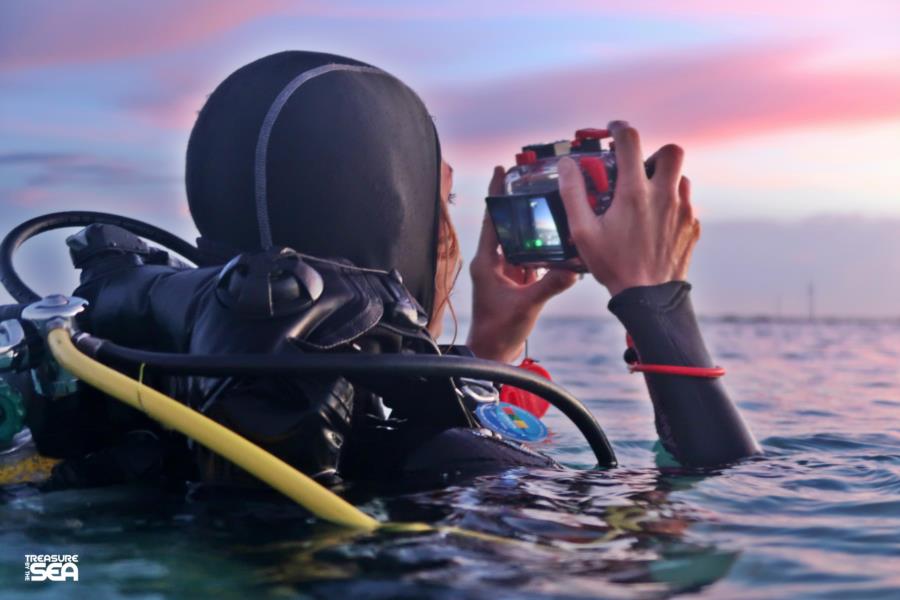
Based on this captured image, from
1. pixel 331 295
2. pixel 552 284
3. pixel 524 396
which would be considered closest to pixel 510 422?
pixel 331 295

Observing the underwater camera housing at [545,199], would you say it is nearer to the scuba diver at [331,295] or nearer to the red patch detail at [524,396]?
the scuba diver at [331,295]

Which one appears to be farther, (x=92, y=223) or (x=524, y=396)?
(x=524, y=396)

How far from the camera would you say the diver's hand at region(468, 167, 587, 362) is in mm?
3777

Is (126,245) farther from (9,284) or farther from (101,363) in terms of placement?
(101,363)

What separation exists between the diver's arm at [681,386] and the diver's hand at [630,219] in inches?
2.7

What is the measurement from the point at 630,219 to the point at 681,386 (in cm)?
51

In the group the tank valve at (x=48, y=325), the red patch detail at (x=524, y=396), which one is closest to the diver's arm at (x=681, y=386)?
the red patch detail at (x=524, y=396)

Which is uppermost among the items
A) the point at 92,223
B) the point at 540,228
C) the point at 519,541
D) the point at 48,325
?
the point at 92,223

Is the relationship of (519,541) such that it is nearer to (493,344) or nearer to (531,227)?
(531,227)

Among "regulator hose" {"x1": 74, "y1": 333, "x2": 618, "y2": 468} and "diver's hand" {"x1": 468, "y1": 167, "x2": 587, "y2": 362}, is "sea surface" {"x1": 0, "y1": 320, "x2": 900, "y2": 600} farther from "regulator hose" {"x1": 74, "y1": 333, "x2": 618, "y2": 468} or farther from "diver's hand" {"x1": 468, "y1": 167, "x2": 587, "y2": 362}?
"diver's hand" {"x1": 468, "y1": 167, "x2": 587, "y2": 362}

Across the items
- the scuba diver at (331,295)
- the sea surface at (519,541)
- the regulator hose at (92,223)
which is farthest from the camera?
the regulator hose at (92,223)

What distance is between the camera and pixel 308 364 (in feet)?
6.48

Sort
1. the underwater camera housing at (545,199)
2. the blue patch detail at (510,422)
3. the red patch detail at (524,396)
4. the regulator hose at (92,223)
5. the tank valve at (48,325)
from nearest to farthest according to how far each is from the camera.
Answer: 1. the tank valve at (48,325)
2. the blue patch detail at (510,422)
3. the underwater camera housing at (545,199)
4. the regulator hose at (92,223)
5. the red patch detail at (524,396)

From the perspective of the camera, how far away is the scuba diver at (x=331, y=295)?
83.0 inches
